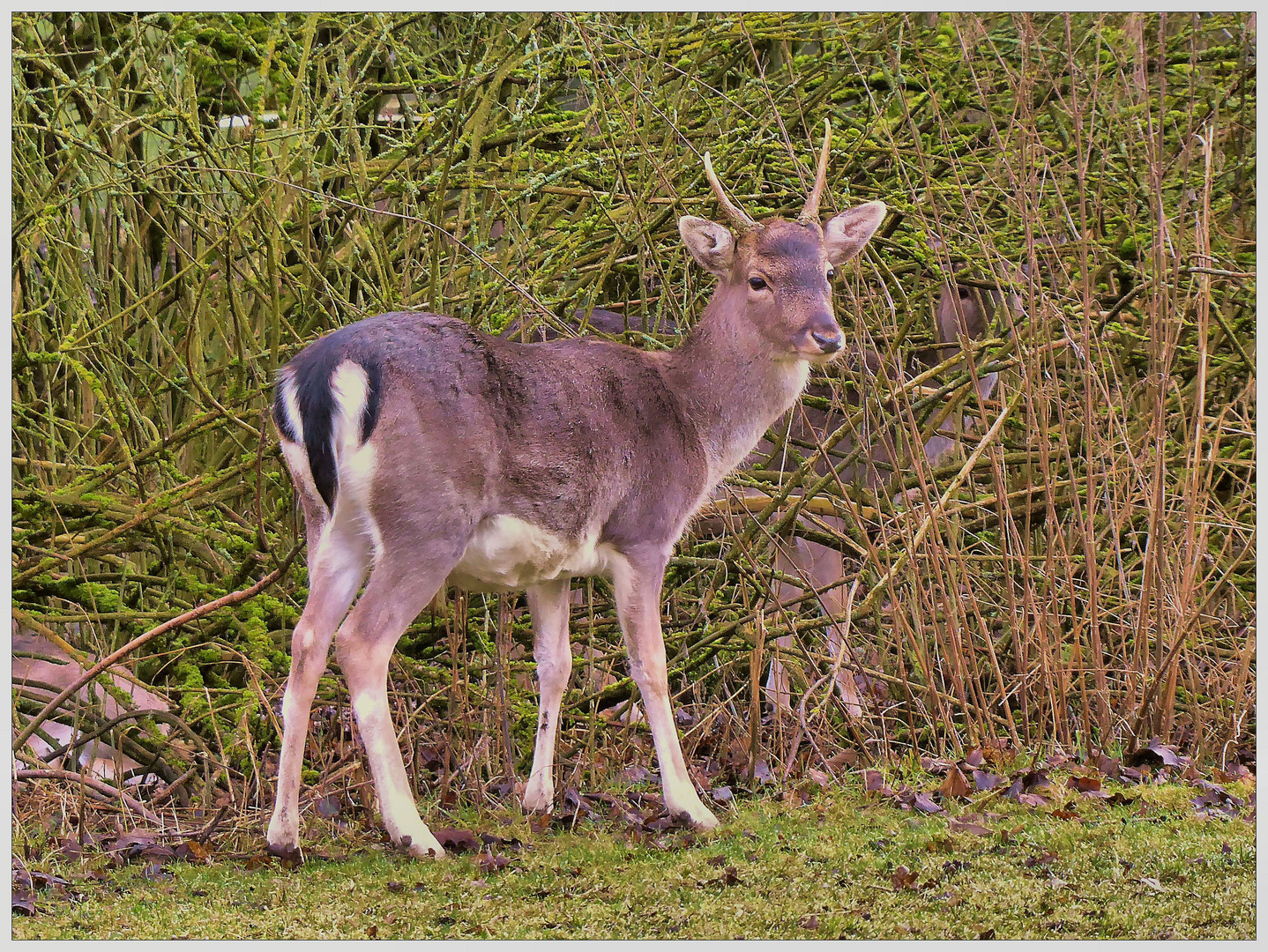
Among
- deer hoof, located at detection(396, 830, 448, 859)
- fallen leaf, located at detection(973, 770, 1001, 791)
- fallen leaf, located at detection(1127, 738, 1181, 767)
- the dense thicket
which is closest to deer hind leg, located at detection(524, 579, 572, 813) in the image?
the dense thicket

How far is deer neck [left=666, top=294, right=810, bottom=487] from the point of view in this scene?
18.5ft

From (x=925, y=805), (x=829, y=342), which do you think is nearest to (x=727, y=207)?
(x=829, y=342)

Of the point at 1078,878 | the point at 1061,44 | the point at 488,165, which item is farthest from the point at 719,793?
the point at 1061,44

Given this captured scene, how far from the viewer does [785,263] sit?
5461mm

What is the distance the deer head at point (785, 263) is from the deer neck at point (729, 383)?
0.06m

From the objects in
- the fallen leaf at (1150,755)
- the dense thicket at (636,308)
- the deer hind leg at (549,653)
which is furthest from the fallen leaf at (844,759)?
the deer hind leg at (549,653)

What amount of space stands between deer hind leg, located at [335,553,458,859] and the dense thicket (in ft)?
3.03

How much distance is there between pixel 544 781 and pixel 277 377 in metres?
1.86

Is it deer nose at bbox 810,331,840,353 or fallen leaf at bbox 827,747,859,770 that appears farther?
fallen leaf at bbox 827,747,859,770

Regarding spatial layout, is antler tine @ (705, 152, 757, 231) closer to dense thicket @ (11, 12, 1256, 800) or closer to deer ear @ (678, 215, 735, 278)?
deer ear @ (678, 215, 735, 278)

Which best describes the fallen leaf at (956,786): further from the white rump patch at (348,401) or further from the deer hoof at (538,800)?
the white rump patch at (348,401)

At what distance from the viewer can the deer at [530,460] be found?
4777 mm

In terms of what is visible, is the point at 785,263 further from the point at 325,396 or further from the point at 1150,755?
the point at 1150,755

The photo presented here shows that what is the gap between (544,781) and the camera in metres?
5.46
